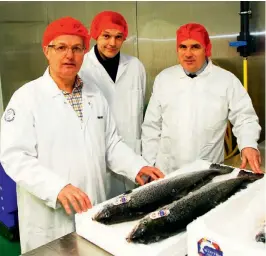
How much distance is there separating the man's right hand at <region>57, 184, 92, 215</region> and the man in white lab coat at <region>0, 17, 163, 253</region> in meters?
0.09

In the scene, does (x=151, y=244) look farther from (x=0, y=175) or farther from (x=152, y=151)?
(x=0, y=175)

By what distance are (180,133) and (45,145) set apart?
2.71 feet

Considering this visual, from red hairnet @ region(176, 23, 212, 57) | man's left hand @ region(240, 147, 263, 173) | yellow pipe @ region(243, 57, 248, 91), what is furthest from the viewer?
yellow pipe @ region(243, 57, 248, 91)

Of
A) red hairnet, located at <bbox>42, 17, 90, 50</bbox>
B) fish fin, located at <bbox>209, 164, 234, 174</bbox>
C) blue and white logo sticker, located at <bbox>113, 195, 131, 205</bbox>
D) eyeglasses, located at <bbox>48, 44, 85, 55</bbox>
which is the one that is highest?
red hairnet, located at <bbox>42, 17, 90, 50</bbox>

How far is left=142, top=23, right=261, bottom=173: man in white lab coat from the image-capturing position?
1.96 metres

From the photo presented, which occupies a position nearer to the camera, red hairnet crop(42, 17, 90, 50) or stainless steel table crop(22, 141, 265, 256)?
stainless steel table crop(22, 141, 265, 256)

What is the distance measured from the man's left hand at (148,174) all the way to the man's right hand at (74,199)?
35cm

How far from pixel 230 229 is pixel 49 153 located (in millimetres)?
809

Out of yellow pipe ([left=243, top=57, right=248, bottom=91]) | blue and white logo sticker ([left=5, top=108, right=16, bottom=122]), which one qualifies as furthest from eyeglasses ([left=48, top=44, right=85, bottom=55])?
yellow pipe ([left=243, top=57, right=248, bottom=91])

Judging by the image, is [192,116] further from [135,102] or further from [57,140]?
[57,140]

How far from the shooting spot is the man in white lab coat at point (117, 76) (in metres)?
2.10

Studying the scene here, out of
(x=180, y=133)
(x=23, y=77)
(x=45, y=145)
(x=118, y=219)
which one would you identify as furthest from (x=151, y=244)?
(x=23, y=77)

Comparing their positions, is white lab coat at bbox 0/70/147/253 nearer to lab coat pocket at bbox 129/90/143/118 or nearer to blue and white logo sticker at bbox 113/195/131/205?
blue and white logo sticker at bbox 113/195/131/205

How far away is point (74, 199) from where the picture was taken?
125cm
